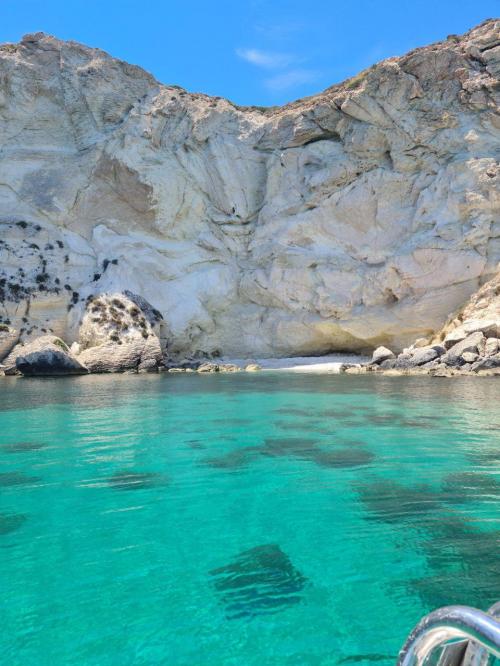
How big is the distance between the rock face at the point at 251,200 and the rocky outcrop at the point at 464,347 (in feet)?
5.54

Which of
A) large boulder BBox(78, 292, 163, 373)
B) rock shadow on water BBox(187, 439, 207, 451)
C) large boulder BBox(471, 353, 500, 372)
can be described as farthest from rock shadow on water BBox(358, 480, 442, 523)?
large boulder BBox(78, 292, 163, 373)

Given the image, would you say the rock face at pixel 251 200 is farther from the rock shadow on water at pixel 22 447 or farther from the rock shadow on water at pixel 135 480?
the rock shadow on water at pixel 135 480

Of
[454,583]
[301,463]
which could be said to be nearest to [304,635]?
[454,583]

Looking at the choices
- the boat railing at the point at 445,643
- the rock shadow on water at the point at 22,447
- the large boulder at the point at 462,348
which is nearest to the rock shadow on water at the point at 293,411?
the rock shadow on water at the point at 22,447

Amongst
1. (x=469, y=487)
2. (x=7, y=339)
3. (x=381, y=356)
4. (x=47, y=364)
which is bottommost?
(x=469, y=487)

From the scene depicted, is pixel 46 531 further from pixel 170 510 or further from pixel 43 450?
pixel 43 450

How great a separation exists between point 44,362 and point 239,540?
26745 mm

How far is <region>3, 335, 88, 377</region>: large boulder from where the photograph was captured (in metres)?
29.7

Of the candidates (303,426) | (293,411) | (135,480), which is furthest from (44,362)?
(135,480)

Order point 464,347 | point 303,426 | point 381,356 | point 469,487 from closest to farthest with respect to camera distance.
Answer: point 469,487, point 303,426, point 464,347, point 381,356

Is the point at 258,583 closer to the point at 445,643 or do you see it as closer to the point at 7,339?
the point at 445,643

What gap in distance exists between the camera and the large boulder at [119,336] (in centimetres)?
3189

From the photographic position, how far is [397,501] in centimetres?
671

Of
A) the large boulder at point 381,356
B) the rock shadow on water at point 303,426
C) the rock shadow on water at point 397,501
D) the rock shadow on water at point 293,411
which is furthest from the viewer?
the large boulder at point 381,356
